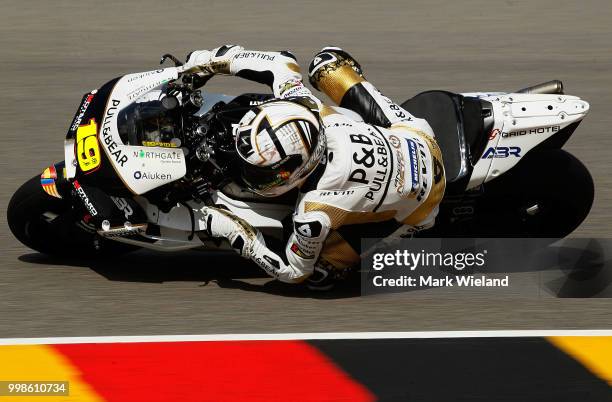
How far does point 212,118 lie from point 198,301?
987 millimetres

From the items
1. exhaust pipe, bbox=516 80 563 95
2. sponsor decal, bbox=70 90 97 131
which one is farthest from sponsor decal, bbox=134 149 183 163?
exhaust pipe, bbox=516 80 563 95

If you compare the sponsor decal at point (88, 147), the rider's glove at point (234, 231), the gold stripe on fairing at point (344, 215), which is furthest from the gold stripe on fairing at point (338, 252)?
the sponsor decal at point (88, 147)

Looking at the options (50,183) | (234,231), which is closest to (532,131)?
(234,231)

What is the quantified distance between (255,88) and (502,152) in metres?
4.11

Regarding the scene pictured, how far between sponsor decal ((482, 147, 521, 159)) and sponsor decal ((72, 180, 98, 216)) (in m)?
2.15

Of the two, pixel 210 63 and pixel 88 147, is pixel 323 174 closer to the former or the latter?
pixel 210 63

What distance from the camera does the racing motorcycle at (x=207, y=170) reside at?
6477 mm

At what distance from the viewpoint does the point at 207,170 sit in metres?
6.50

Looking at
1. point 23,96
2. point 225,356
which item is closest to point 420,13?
point 23,96

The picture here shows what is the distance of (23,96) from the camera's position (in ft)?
32.9

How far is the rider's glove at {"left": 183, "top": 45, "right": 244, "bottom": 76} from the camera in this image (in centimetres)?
684

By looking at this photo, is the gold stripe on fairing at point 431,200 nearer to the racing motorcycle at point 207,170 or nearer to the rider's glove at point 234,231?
the racing motorcycle at point 207,170

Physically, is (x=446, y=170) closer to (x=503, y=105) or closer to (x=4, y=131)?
(x=503, y=105)

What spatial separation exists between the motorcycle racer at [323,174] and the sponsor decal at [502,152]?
0.28 metres
